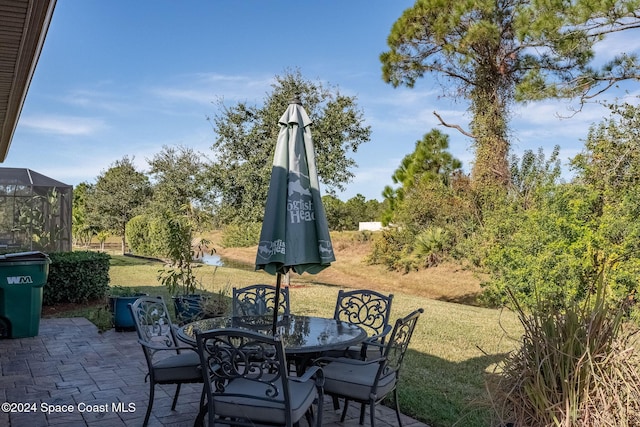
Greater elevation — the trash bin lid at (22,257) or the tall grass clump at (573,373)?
the trash bin lid at (22,257)

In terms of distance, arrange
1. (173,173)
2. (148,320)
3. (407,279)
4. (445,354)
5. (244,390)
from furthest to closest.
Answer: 1. (173,173)
2. (407,279)
3. (445,354)
4. (148,320)
5. (244,390)

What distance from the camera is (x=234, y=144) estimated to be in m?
11.7

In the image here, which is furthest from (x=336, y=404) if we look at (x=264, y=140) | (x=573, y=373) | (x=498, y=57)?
(x=498, y=57)

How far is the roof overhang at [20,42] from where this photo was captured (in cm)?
343

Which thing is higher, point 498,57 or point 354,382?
point 498,57

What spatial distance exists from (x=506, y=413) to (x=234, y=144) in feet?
33.8

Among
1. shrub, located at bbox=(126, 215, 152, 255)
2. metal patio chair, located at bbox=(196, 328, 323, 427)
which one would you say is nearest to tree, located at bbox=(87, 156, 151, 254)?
shrub, located at bbox=(126, 215, 152, 255)

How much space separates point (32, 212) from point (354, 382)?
10.4m

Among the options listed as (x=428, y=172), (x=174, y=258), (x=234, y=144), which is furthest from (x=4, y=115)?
(x=428, y=172)

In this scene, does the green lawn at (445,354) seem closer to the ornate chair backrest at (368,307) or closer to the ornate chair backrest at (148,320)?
the ornate chair backrest at (368,307)

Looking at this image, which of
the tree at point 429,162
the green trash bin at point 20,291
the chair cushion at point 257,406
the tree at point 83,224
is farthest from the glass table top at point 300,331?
the tree at point 83,224

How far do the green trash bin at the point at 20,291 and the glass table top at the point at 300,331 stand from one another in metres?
3.32

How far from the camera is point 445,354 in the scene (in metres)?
5.73

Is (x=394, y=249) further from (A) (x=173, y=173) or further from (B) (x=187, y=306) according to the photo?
(B) (x=187, y=306)
